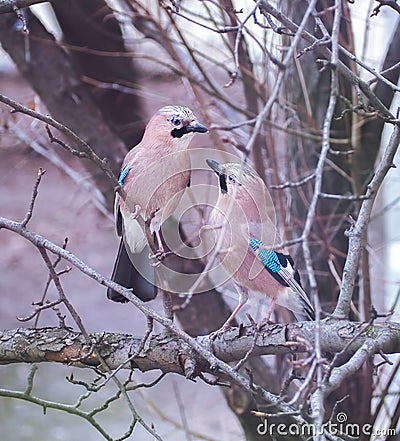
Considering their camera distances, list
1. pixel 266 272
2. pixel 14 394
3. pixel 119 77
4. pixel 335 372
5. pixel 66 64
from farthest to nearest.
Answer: pixel 119 77, pixel 66 64, pixel 266 272, pixel 14 394, pixel 335 372

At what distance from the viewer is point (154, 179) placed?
1918mm

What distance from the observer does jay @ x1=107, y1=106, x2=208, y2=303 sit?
→ 189 centimetres

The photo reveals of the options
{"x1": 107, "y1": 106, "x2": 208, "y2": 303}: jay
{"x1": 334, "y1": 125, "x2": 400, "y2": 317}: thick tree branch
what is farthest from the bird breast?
{"x1": 334, "y1": 125, "x2": 400, "y2": 317}: thick tree branch

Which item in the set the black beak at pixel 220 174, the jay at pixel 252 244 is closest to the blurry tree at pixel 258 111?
the jay at pixel 252 244

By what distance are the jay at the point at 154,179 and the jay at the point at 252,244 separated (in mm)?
92

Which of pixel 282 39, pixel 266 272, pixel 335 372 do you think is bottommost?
pixel 335 372

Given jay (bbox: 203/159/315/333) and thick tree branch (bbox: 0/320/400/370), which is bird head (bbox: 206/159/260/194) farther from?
thick tree branch (bbox: 0/320/400/370)

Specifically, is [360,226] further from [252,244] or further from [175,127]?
[175,127]

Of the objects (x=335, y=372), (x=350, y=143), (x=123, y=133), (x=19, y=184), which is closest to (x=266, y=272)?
(x=335, y=372)

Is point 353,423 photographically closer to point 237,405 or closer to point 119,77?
point 237,405

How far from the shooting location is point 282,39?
260 centimetres

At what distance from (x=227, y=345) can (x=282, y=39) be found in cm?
119

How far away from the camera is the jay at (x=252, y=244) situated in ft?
6.08

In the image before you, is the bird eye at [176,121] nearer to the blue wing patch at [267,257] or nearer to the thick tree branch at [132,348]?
the blue wing patch at [267,257]
